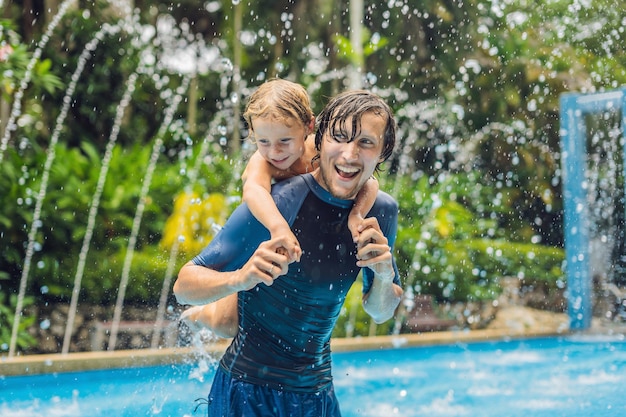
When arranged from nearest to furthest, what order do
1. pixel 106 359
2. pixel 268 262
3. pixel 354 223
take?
pixel 268 262, pixel 354 223, pixel 106 359

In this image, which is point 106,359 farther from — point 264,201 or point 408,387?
point 264,201

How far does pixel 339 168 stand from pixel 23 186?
6388 mm

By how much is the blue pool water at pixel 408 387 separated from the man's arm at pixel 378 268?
6.21 feet

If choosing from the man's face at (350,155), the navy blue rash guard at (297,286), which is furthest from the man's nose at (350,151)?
the navy blue rash guard at (297,286)

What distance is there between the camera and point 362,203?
2.13m

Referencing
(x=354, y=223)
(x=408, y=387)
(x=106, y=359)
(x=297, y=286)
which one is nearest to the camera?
(x=354, y=223)

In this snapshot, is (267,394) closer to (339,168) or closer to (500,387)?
(339,168)

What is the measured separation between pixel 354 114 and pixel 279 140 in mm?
297

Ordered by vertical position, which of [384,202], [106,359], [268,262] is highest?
[384,202]

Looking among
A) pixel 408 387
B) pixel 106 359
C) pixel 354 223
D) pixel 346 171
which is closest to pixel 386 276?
pixel 354 223

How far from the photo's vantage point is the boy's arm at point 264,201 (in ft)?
6.10

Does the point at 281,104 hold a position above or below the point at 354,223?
above

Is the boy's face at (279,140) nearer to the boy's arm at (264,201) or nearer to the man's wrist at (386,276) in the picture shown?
the boy's arm at (264,201)

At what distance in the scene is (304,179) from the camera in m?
2.16
